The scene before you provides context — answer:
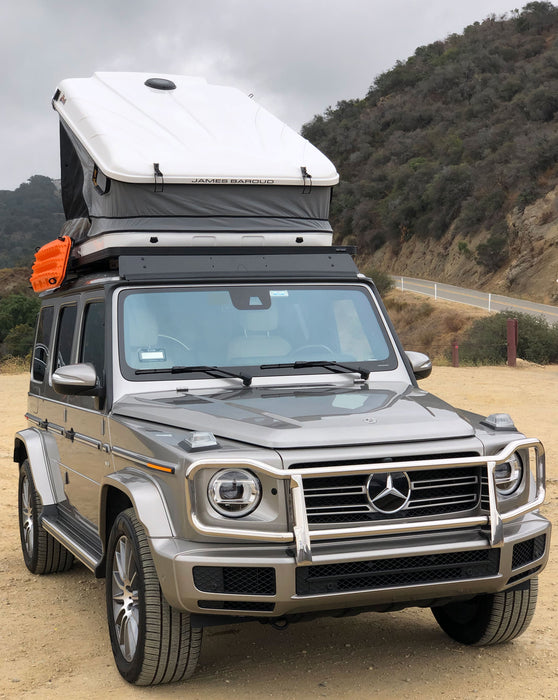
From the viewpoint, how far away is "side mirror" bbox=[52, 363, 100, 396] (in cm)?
492

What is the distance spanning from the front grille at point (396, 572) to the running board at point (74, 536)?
1521 mm

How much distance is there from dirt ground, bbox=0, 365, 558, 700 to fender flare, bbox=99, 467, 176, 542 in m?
0.87

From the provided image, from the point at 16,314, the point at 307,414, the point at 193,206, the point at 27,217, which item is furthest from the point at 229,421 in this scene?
the point at 27,217

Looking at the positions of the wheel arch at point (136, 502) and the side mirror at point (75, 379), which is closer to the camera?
the wheel arch at point (136, 502)

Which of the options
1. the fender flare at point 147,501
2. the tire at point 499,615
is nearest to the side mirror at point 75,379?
the fender flare at point 147,501

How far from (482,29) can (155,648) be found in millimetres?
88991

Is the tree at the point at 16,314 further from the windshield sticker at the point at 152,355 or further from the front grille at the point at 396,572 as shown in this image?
the front grille at the point at 396,572

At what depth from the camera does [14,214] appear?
138875mm

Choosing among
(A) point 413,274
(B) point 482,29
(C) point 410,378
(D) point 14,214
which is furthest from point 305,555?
(D) point 14,214

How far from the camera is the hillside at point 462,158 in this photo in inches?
1881

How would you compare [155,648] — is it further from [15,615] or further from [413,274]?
[413,274]

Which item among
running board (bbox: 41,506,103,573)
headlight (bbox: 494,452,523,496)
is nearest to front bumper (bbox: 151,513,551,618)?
headlight (bbox: 494,452,523,496)

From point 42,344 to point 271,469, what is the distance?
3.94 m

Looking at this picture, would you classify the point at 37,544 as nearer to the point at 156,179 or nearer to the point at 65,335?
the point at 65,335
